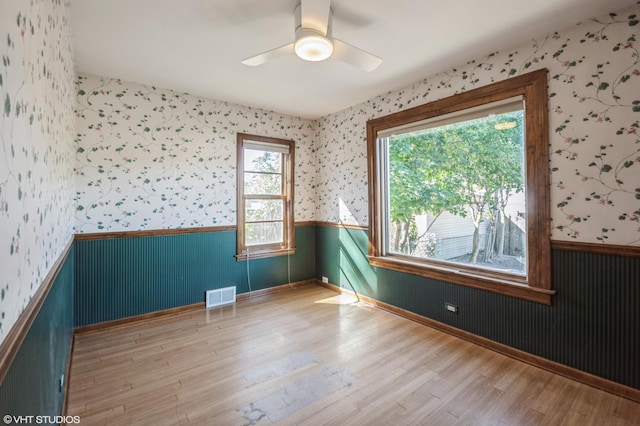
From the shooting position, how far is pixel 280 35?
7.80ft

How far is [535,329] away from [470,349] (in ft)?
1.81

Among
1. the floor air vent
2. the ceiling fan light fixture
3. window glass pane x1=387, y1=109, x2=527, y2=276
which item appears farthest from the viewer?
the floor air vent

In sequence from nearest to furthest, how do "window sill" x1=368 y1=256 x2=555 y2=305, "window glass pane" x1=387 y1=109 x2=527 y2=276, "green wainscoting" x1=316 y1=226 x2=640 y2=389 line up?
"green wainscoting" x1=316 y1=226 x2=640 y2=389
"window sill" x1=368 y1=256 x2=555 y2=305
"window glass pane" x1=387 y1=109 x2=527 y2=276

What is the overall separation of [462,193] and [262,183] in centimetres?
264

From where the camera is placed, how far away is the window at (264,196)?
4.15 m

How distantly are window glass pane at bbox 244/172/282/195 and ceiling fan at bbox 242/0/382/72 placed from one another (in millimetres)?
2169

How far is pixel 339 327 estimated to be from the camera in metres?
3.21

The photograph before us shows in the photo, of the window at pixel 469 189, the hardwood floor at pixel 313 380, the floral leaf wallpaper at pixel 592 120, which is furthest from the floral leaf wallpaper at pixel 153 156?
the floral leaf wallpaper at pixel 592 120

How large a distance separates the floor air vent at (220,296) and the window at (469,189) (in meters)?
1.87

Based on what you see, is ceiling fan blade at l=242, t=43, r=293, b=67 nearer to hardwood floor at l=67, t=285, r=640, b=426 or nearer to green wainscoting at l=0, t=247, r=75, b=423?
green wainscoting at l=0, t=247, r=75, b=423

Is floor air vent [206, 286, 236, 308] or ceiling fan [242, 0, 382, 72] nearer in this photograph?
ceiling fan [242, 0, 382, 72]

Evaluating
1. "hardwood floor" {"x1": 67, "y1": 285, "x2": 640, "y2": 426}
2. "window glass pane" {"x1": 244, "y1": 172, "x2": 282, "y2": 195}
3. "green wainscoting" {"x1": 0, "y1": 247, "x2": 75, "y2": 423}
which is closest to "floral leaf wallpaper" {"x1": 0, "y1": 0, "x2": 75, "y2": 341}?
"green wainscoting" {"x1": 0, "y1": 247, "x2": 75, "y2": 423}

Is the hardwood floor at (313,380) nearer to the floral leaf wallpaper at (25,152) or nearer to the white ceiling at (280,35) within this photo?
the floral leaf wallpaper at (25,152)

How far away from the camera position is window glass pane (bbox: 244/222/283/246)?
4.30 m
